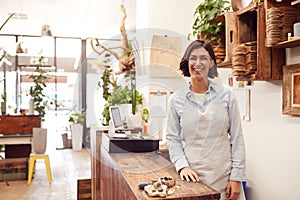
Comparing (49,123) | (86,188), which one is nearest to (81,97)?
(86,188)

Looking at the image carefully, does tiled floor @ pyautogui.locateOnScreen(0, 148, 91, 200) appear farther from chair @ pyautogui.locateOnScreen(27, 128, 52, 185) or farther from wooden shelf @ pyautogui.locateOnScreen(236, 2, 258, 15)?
wooden shelf @ pyautogui.locateOnScreen(236, 2, 258, 15)

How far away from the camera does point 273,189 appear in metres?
1.75

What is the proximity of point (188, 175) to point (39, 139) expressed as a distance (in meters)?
3.26

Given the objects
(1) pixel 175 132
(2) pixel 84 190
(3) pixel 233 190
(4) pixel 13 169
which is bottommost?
(4) pixel 13 169

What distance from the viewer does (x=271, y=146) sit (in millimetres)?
1775

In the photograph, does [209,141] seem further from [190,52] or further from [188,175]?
[190,52]

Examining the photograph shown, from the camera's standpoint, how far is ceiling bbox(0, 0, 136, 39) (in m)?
4.27

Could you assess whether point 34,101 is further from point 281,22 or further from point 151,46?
point 281,22

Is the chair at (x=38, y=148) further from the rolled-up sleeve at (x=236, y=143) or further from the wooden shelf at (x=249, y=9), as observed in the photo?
the rolled-up sleeve at (x=236, y=143)

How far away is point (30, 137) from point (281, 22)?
150 inches

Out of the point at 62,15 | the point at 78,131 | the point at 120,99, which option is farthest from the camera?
the point at 62,15

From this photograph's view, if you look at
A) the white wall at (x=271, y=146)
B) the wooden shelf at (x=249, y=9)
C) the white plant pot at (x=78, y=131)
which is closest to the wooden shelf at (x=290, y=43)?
the white wall at (x=271, y=146)

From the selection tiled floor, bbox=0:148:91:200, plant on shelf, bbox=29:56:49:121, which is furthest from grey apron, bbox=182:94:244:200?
plant on shelf, bbox=29:56:49:121

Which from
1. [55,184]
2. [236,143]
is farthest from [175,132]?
[55,184]
